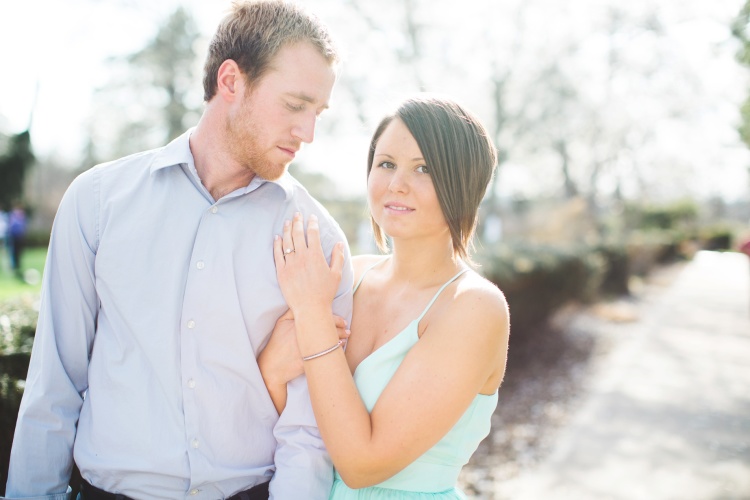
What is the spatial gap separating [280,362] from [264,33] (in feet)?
3.67

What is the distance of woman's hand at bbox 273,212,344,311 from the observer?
192cm

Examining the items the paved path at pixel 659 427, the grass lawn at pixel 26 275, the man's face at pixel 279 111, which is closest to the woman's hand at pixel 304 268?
the man's face at pixel 279 111

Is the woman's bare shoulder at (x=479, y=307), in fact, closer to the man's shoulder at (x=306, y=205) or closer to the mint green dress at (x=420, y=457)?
the mint green dress at (x=420, y=457)

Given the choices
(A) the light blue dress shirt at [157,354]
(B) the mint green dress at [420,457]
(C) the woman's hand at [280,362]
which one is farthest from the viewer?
(B) the mint green dress at [420,457]

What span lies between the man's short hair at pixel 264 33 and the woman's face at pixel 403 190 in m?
0.38

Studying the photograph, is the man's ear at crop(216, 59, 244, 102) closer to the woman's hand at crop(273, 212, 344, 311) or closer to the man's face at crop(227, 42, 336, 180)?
the man's face at crop(227, 42, 336, 180)

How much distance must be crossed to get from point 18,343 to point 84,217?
1.11 meters

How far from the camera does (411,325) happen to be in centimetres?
208

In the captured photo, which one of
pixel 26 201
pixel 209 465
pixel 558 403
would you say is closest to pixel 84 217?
pixel 209 465

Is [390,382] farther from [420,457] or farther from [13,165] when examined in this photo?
[13,165]

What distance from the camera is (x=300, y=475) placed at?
74.6 inches

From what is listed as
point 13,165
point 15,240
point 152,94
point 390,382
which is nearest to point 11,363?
point 390,382

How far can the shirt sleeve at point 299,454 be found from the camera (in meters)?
1.89

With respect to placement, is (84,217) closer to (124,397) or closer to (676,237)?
(124,397)
